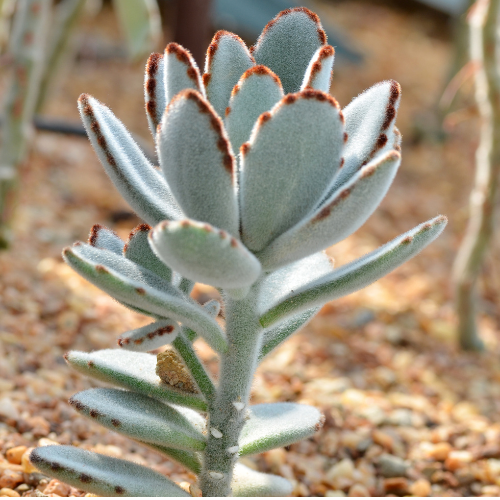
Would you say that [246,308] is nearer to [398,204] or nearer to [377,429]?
[377,429]

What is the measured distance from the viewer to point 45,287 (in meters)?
1.40

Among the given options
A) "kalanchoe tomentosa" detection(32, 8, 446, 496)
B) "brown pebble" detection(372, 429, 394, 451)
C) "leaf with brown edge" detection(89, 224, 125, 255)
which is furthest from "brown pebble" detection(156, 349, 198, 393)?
"brown pebble" detection(372, 429, 394, 451)

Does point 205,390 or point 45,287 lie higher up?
point 45,287

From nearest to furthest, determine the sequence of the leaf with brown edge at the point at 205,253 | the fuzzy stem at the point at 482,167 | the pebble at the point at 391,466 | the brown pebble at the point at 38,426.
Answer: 1. the leaf with brown edge at the point at 205,253
2. the brown pebble at the point at 38,426
3. the pebble at the point at 391,466
4. the fuzzy stem at the point at 482,167

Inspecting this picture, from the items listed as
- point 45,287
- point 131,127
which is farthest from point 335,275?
point 131,127

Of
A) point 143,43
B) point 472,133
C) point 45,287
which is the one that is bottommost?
point 45,287

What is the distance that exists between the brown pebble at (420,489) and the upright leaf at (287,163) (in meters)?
0.56

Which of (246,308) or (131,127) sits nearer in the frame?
(246,308)

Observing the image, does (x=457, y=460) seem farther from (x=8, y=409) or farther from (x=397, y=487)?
(x=8, y=409)

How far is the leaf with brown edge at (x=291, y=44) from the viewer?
650 millimetres

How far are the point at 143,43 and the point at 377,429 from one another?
1023mm

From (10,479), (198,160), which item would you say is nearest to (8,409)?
(10,479)

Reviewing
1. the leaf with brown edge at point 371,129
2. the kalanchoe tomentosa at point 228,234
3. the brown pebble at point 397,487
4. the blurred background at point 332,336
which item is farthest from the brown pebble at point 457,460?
the leaf with brown edge at point 371,129

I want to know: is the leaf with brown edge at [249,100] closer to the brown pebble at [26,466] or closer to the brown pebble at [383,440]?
the brown pebble at [26,466]
